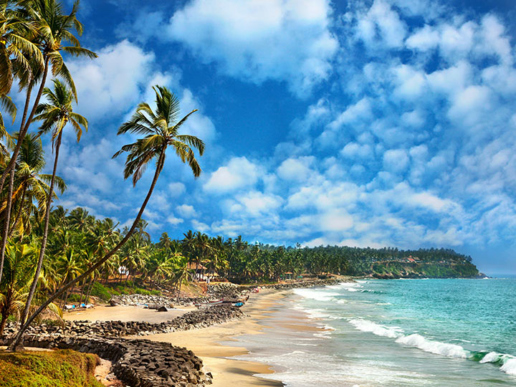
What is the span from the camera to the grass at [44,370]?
8.04 meters

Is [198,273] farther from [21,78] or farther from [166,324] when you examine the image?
[21,78]

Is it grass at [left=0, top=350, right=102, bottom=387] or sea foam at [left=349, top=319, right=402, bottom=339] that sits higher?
grass at [left=0, top=350, right=102, bottom=387]

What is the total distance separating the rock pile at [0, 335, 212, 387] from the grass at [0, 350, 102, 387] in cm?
328

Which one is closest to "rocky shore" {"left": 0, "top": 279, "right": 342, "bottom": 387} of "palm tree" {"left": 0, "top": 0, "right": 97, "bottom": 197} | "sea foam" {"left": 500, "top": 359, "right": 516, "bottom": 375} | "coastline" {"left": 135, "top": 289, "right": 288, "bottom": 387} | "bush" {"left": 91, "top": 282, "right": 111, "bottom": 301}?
"coastline" {"left": 135, "top": 289, "right": 288, "bottom": 387}

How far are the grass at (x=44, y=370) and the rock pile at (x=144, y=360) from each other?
3.28m

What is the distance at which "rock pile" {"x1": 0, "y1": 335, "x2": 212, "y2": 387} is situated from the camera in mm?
13656

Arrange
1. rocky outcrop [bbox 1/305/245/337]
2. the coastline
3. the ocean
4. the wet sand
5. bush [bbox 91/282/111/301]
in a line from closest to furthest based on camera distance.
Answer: the coastline → the ocean → rocky outcrop [bbox 1/305/245/337] → the wet sand → bush [bbox 91/282/111/301]

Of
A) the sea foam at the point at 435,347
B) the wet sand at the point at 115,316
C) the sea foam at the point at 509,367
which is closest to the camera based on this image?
the sea foam at the point at 509,367

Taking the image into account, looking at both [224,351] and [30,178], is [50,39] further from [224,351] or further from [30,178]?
[224,351]

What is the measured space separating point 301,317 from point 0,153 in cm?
3811

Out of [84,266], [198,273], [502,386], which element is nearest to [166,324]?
[84,266]

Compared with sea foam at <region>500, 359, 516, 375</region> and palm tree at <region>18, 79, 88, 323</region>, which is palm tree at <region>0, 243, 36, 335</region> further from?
sea foam at <region>500, 359, 516, 375</region>

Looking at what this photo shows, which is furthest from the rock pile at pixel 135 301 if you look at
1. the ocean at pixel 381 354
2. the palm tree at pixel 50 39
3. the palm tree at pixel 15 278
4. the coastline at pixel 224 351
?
the palm tree at pixel 50 39

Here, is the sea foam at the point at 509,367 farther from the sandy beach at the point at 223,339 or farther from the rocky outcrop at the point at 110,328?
the rocky outcrop at the point at 110,328
